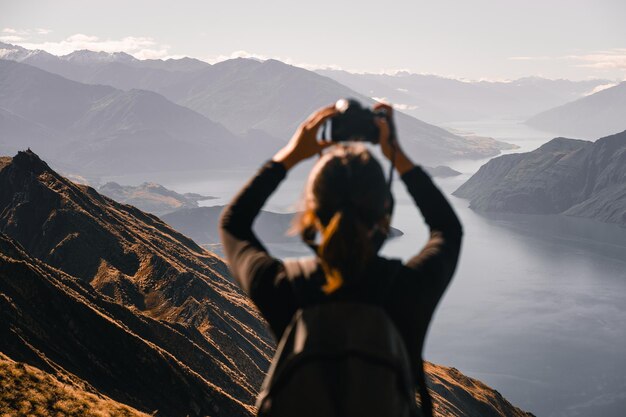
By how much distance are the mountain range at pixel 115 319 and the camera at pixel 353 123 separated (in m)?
27.3

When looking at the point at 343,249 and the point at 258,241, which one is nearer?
the point at 343,249

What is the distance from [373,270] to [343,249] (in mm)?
352

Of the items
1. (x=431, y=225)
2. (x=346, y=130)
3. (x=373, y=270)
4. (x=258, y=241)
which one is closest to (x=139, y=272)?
(x=258, y=241)

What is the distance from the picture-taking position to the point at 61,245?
87625mm

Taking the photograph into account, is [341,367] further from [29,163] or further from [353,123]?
[29,163]

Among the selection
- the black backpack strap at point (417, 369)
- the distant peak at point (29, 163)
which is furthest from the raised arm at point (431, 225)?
the distant peak at point (29, 163)

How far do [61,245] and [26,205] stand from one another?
12758 mm

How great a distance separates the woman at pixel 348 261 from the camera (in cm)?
424

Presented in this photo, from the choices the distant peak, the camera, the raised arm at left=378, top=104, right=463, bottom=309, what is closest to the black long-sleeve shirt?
Answer: the raised arm at left=378, top=104, right=463, bottom=309

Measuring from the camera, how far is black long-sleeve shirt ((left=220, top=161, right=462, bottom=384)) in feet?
14.5

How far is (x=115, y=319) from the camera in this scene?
57.2 metres

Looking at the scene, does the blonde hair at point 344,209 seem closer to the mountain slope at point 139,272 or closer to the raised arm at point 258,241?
the raised arm at point 258,241

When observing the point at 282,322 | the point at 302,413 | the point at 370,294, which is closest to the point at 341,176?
the point at 370,294

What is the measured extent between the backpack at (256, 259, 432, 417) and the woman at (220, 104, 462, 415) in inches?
2.8
